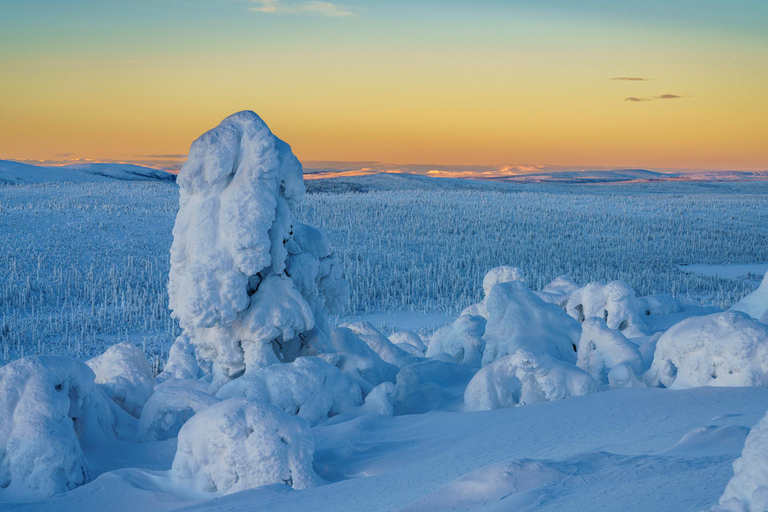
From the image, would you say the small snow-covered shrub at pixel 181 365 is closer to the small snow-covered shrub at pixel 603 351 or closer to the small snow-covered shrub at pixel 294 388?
the small snow-covered shrub at pixel 294 388

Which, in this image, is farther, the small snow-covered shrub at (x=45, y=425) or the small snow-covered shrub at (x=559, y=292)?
the small snow-covered shrub at (x=559, y=292)

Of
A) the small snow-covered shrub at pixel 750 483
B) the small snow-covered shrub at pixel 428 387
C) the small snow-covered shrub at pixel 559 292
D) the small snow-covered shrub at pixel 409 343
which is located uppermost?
the small snow-covered shrub at pixel 750 483

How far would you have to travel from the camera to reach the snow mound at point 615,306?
10.7m

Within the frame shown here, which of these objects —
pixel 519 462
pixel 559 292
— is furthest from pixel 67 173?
pixel 519 462

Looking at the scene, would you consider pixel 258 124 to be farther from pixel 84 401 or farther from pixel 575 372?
pixel 575 372

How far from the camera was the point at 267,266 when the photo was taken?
7.48m

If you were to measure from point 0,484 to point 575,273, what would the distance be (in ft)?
63.7

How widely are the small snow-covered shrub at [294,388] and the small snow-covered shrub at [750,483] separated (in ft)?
15.0

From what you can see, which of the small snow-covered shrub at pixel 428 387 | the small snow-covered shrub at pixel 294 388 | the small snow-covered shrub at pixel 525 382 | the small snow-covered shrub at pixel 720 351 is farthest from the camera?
the small snow-covered shrub at pixel 428 387

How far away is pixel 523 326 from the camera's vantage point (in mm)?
8766

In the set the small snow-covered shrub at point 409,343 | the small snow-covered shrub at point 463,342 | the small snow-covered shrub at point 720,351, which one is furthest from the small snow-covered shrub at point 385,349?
the small snow-covered shrub at point 720,351

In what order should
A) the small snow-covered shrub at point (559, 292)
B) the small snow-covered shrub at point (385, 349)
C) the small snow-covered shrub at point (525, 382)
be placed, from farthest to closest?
1. the small snow-covered shrub at point (559, 292)
2. the small snow-covered shrub at point (385, 349)
3. the small snow-covered shrub at point (525, 382)

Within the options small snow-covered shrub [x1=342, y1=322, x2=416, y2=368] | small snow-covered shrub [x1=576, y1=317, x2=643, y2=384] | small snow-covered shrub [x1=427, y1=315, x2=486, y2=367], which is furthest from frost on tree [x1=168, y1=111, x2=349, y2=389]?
small snow-covered shrub [x1=576, y1=317, x2=643, y2=384]

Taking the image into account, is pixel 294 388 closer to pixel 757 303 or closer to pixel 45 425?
pixel 45 425
